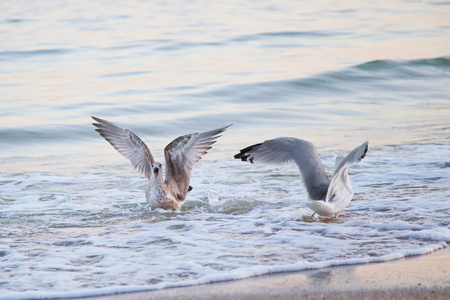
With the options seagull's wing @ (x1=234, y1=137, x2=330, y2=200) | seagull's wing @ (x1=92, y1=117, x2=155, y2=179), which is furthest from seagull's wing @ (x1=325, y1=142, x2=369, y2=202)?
seagull's wing @ (x1=92, y1=117, x2=155, y2=179)

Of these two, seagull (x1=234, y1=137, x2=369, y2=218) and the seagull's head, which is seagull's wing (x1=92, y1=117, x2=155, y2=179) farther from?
seagull (x1=234, y1=137, x2=369, y2=218)

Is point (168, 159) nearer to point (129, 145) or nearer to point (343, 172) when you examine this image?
point (129, 145)

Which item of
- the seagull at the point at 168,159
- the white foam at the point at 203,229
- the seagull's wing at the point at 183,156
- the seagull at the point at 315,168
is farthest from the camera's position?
the seagull's wing at the point at 183,156

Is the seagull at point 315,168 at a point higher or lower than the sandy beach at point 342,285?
higher

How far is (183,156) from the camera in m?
7.47

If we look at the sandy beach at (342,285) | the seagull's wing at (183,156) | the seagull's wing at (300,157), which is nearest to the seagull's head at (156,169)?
the seagull's wing at (183,156)

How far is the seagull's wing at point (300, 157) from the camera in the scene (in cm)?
606

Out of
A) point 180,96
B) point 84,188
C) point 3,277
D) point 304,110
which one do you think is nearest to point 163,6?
point 180,96

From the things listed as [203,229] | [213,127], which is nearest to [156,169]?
[203,229]

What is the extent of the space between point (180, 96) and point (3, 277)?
10.0 m

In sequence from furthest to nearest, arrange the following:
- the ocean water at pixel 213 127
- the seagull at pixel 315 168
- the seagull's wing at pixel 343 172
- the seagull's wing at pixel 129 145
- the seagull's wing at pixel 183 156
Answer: the seagull's wing at pixel 129 145 < the seagull's wing at pixel 183 156 < the seagull at pixel 315 168 < the seagull's wing at pixel 343 172 < the ocean water at pixel 213 127

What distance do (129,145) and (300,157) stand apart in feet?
7.21

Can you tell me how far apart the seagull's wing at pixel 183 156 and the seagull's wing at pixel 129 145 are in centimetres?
27

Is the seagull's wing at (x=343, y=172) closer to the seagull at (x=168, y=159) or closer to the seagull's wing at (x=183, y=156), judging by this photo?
the seagull at (x=168, y=159)
